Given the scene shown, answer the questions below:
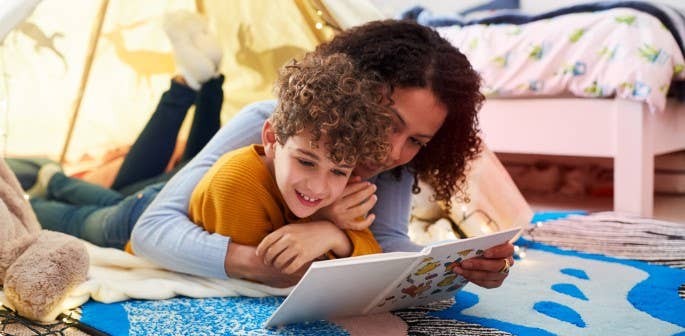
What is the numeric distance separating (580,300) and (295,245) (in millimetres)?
485

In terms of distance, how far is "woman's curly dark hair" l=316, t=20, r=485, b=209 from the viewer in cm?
109

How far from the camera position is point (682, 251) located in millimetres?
1605

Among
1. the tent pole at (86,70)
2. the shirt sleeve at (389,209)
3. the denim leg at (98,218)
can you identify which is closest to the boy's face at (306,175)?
the shirt sleeve at (389,209)

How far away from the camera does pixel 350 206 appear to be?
1.11m

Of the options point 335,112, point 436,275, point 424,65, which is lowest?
point 436,275

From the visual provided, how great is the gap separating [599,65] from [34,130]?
1487 mm

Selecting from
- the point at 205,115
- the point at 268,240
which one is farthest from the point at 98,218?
the point at 268,240

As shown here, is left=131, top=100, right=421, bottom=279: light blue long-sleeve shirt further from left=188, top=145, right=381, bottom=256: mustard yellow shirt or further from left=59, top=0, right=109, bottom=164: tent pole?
left=59, top=0, right=109, bottom=164: tent pole

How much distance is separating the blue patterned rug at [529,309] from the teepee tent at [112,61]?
2.21ft

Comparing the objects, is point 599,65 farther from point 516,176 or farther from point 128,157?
point 128,157

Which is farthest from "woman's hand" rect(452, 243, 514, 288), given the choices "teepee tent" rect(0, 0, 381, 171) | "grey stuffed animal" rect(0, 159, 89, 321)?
"teepee tent" rect(0, 0, 381, 171)

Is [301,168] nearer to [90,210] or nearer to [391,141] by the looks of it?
[391,141]

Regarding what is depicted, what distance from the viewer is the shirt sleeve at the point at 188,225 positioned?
1.12 meters


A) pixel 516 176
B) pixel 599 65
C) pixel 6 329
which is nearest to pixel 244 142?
pixel 6 329
